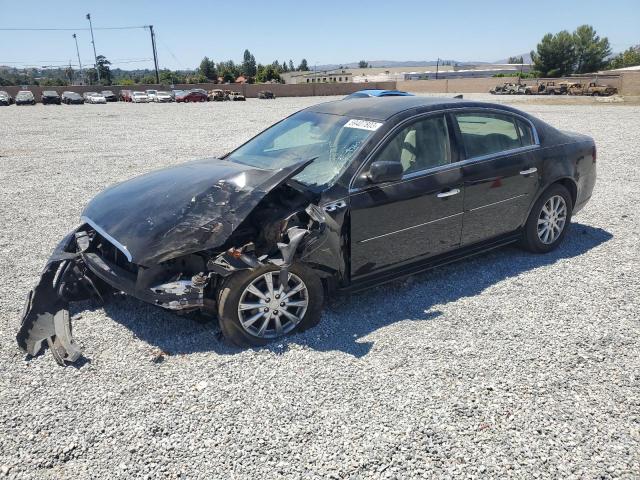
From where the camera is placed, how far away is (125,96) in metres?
52.1

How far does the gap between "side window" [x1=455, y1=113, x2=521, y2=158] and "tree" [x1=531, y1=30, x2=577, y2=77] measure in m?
76.2

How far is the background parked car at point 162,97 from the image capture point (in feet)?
159

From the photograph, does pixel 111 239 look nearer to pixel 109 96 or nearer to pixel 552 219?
pixel 552 219

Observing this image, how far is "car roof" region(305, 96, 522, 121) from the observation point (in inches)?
171

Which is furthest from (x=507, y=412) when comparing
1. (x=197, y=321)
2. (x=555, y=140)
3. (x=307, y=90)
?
(x=307, y=90)

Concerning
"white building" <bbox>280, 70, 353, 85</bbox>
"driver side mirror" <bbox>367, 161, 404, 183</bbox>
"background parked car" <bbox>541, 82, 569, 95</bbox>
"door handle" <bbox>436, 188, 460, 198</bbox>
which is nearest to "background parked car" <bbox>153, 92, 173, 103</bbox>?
"background parked car" <bbox>541, 82, 569, 95</bbox>

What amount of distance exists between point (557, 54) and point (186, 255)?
3213 inches

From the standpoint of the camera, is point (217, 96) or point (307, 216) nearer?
point (307, 216)

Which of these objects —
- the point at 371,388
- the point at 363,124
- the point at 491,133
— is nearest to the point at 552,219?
the point at 491,133

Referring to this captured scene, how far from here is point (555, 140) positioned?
524 centimetres

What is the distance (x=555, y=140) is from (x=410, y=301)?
8.35 ft

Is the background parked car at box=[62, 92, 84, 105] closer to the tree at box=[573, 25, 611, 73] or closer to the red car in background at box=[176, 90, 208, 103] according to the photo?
the red car in background at box=[176, 90, 208, 103]

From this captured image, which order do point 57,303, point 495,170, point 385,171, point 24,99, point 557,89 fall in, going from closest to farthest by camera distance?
point 385,171
point 57,303
point 495,170
point 24,99
point 557,89

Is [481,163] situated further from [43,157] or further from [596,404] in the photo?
[43,157]
